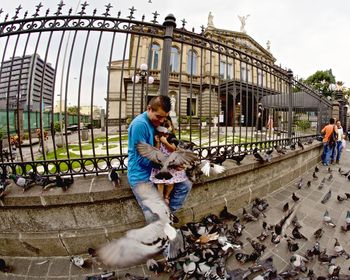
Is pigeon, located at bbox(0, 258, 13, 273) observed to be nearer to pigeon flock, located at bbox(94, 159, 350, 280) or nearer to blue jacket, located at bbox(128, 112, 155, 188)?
pigeon flock, located at bbox(94, 159, 350, 280)

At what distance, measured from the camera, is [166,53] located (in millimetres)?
2988

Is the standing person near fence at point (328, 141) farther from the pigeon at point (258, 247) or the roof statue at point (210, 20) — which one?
the roof statue at point (210, 20)

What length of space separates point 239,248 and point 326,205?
2627 mm

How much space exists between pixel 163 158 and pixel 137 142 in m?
0.31

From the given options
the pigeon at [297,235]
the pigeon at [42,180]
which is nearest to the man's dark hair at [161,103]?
the pigeon at [42,180]

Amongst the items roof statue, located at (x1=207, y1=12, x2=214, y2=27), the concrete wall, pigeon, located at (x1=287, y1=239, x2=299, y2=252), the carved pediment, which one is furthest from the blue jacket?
roof statue, located at (x1=207, y1=12, x2=214, y2=27)

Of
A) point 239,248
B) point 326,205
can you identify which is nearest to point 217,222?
point 239,248

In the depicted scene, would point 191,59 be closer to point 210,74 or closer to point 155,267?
point 210,74

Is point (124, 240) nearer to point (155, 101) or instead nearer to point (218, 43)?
point (155, 101)

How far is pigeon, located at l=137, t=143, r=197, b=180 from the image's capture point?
1.92 m

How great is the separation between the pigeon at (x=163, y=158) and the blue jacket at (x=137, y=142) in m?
0.12

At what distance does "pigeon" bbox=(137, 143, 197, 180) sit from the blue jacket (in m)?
0.12

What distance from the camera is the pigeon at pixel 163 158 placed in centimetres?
192

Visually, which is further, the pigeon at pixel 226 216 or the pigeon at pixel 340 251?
the pigeon at pixel 226 216
